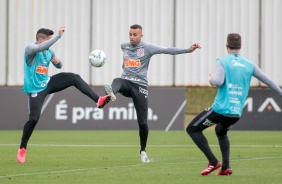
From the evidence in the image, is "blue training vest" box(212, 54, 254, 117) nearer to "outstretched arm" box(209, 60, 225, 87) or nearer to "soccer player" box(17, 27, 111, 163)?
"outstretched arm" box(209, 60, 225, 87)

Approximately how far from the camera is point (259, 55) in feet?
100

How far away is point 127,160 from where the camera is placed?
16.2 m

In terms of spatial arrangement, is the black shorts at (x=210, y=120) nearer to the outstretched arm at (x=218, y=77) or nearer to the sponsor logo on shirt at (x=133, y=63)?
the outstretched arm at (x=218, y=77)

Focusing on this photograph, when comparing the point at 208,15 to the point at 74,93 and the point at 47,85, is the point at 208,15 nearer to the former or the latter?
the point at 74,93

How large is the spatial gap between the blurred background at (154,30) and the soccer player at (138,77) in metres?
13.9

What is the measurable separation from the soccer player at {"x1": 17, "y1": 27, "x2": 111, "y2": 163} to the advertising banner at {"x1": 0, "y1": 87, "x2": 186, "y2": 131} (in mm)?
12186

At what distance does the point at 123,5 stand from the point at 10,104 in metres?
4.99

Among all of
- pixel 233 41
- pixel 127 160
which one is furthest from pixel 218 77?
pixel 127 160

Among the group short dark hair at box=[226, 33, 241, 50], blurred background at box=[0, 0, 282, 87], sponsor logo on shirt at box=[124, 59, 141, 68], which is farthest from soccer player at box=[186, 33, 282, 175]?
blurred background at box=[0, 0, 282, 87]

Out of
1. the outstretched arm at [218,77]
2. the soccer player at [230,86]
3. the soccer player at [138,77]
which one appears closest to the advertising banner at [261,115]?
the soccer player at [138,77]

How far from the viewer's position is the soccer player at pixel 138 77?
1589 cm

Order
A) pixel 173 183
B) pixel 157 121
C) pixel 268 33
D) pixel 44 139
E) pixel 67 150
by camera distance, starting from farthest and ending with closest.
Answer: pixel 268 33 → pixel 157 121 → pixel 44 139 → pixel 67 150 → pixel 173 183

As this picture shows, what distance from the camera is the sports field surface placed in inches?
505

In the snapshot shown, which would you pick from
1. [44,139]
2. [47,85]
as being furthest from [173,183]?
[44,139]
